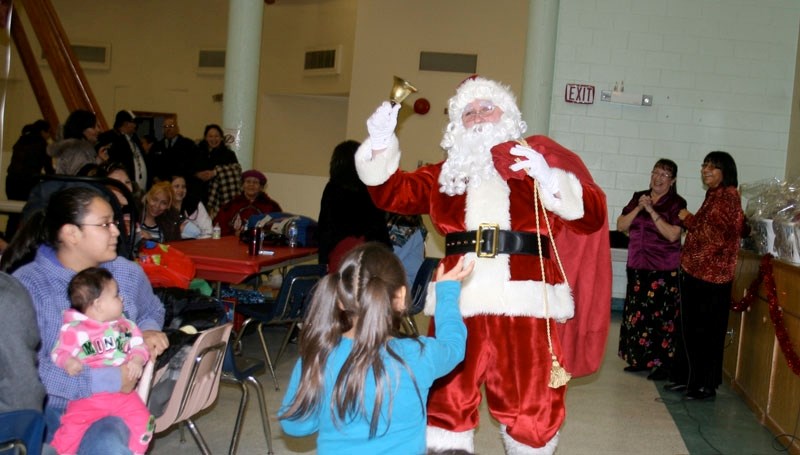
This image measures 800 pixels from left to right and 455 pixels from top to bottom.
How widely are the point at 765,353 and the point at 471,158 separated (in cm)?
263

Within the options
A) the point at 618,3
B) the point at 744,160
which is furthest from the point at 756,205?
the point at 618,3

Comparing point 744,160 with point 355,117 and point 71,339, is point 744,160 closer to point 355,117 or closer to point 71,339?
point 355,117

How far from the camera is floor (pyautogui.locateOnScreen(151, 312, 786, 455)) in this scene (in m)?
4.08

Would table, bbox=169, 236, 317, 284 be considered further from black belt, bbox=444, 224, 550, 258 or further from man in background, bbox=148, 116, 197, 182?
man in background, bbox=148, 116, 197, 182

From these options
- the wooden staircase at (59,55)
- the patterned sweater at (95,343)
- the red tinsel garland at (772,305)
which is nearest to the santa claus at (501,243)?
the patterned sweater at (95,343)

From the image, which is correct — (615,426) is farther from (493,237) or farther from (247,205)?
(247,205)

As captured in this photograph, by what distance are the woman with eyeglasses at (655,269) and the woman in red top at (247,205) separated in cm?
291

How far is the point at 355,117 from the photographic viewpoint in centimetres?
1159

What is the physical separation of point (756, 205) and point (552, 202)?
3002 mm

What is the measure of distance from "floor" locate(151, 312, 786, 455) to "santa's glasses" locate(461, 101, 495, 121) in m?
1.71

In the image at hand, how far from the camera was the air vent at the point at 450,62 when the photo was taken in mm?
11156

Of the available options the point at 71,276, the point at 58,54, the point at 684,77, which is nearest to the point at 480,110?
the point at 71,276

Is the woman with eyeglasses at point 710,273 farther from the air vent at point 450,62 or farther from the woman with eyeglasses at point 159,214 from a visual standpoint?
the air vent at point 450,62

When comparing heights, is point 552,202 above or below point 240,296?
above
